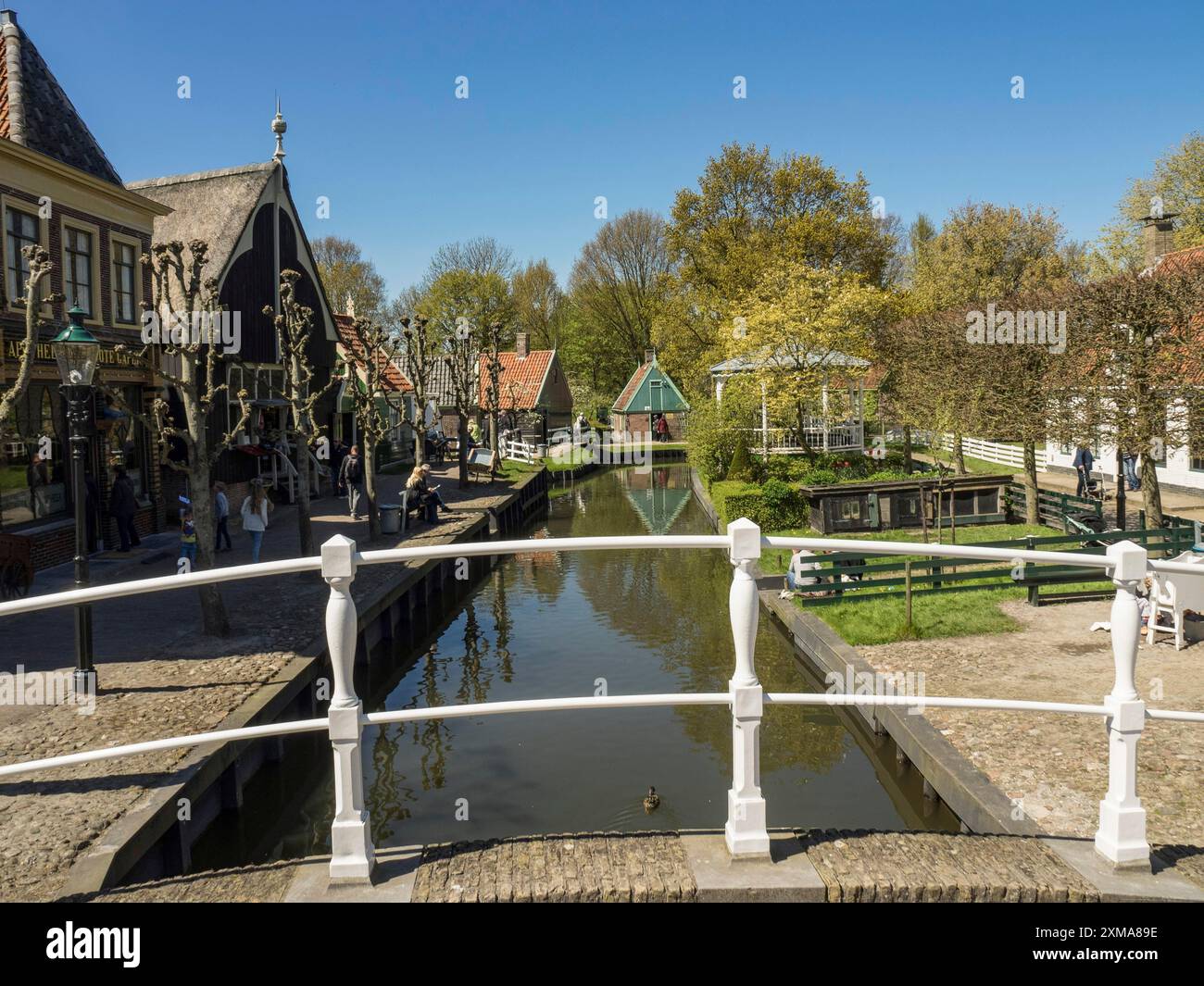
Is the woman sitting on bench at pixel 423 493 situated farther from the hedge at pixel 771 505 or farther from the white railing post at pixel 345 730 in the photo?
the white railing post at pixel 345 730

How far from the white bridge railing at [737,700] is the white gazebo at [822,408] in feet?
88.8

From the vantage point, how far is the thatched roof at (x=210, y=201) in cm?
2455

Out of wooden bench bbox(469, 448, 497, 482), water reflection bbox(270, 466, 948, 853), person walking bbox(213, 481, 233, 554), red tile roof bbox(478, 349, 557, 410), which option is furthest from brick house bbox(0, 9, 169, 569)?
red tile roof bbox(478, 349, 557, 410)

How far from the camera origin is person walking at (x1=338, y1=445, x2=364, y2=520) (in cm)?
2397

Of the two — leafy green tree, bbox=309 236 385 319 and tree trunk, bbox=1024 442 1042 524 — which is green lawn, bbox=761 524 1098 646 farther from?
leafy green tree, bbox=309 236 385 319

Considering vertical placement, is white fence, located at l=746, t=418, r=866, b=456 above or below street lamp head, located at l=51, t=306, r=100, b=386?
below

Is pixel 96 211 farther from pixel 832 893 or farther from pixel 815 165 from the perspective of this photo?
pixel 815 165

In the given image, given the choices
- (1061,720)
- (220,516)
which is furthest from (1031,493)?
(220,516)

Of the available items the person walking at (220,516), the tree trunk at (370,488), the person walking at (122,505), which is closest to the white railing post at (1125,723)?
the person walking at (220,516)

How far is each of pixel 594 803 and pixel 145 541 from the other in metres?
14.2

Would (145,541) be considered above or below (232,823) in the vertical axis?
above
